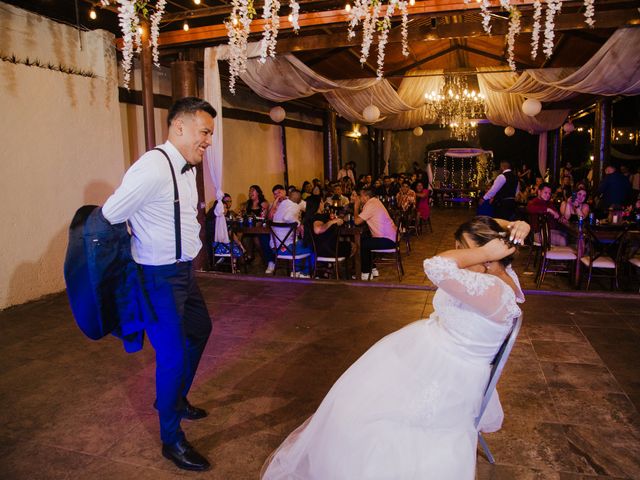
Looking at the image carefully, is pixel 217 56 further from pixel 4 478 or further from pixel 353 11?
pixel 4 478

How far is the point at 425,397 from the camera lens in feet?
6.42

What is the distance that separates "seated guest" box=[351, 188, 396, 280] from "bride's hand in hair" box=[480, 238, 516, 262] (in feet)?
14.8

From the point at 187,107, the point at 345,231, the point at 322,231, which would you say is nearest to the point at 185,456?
the point at 187,107

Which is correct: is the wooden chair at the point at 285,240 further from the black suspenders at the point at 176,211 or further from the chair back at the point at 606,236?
the black suspenders at the point at 176,211

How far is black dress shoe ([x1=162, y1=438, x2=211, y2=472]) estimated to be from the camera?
234 cm

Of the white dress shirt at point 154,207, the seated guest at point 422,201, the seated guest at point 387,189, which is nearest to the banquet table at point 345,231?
the white dress shirt at point 154,207

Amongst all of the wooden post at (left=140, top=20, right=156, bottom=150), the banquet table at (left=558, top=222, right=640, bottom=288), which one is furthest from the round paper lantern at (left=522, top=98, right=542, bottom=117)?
the wooden post at (left=140, top=20, right=156, bottom=150)

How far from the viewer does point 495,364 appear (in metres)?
2.02

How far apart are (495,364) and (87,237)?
1.85m

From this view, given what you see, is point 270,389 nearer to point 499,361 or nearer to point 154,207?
point 154,207

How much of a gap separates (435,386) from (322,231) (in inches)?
165

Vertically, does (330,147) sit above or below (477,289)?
above

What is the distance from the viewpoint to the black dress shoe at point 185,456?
2342 mm

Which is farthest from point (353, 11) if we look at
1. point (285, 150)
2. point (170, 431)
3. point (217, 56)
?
point (285, 150)
